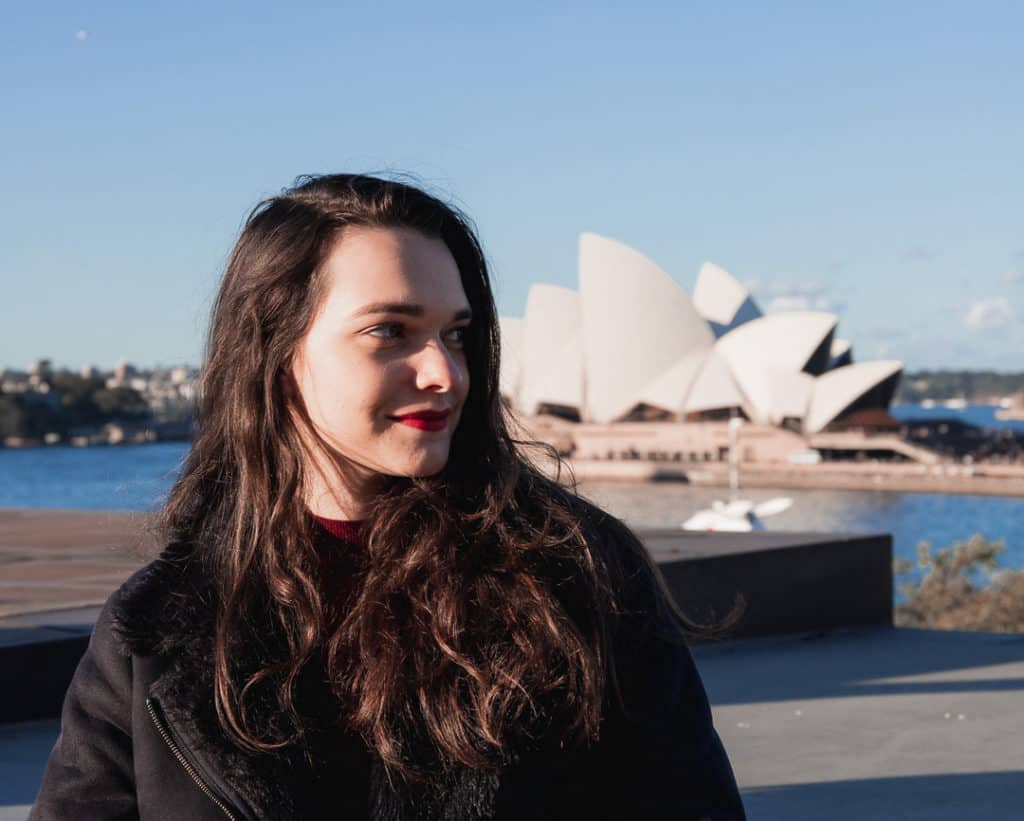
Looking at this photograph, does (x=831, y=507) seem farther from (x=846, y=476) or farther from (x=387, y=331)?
(x=387, y=331)

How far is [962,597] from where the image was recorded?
11023mm

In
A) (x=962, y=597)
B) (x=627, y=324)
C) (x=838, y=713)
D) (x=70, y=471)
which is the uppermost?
(x=838, y=713)

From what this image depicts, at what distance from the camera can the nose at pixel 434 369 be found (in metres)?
1.21

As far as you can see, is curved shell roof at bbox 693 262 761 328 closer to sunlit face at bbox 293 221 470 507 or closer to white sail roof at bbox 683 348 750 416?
white sail roof at bbox 683 348 750 416

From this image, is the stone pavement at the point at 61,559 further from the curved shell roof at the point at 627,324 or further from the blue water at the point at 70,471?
the curved shell roof at the point at 627,324

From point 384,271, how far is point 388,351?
67 millimetres

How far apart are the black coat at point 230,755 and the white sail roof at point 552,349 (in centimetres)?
4645

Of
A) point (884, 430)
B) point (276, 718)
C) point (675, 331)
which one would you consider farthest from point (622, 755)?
point (884, 430)

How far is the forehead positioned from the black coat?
0.27 m

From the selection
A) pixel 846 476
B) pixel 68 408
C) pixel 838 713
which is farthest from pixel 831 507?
pixel 68 408

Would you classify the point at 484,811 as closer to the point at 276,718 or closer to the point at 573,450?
the point at 276,718

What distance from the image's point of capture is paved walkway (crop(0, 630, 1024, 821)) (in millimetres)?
2779

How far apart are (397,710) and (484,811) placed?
10 cm

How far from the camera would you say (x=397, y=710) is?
3.79ft
